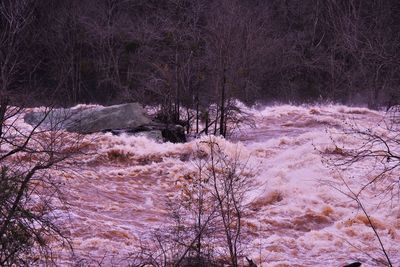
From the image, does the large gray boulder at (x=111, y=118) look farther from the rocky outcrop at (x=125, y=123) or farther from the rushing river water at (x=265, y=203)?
the rushing river water at (x=265, y=203)

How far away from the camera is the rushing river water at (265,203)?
7.82 m

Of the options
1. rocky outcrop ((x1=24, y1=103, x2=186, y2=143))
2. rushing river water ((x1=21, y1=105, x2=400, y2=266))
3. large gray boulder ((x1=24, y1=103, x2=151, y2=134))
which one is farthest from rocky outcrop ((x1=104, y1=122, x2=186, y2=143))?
rushing river water ((x1=21, y1=105, x2=400, y2=266))

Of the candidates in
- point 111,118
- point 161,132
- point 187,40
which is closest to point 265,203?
point 161,132

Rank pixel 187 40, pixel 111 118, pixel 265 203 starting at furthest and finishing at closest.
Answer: pixel 187 40
pixel 111 118
pixel 265 203

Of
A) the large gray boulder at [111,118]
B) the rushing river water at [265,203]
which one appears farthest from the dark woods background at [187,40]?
the rushing river water at [265,203]

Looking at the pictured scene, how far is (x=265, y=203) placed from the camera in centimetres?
1017

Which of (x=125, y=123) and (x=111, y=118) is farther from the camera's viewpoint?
(x=111, y=118)

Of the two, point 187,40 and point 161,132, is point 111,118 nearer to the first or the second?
point 161,132

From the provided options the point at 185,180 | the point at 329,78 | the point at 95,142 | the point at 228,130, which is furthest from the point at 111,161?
the point at 329,78

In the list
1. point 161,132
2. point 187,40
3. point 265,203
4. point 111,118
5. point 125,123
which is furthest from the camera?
point 187,40

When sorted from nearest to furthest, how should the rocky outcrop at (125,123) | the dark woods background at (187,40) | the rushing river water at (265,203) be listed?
the rushing river water at (265,203)
the rocky outcrop at (125,123)
the dark woods background at (187,40)

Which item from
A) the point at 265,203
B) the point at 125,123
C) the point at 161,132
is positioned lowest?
the point at 265,203

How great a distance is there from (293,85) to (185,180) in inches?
688

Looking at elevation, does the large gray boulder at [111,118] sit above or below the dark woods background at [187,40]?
below
